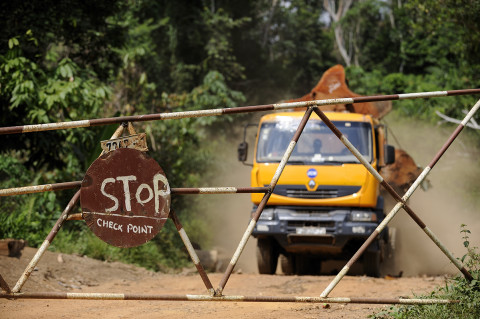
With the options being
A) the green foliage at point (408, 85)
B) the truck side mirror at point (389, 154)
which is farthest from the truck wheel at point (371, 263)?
the green foliage at point (408, 85)

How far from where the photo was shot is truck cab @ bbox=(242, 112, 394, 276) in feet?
32.7

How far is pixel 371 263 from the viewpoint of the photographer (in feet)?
34.4

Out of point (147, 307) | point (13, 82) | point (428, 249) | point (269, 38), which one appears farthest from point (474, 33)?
point (269, 38)

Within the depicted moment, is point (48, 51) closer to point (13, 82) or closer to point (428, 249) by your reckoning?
point (13, 82)

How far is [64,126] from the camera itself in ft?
14.9

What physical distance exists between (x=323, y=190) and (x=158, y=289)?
8.99 ft

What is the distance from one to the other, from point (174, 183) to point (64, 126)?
12.2m

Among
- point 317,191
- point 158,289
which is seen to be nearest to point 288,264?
point 317,191

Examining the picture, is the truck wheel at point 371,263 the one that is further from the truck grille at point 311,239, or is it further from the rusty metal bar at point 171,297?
the rusty metal bar at point 171,297

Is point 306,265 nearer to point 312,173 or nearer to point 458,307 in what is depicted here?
point 312,173

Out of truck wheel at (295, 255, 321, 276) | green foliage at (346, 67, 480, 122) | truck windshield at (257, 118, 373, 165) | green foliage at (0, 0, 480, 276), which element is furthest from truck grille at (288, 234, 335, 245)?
green foliage at (346, 67, 480, 122)

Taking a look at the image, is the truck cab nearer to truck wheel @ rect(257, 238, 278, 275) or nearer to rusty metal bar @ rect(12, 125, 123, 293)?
truck wheel @ rect(257, 238, 278, 275)

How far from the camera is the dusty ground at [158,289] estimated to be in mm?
6031

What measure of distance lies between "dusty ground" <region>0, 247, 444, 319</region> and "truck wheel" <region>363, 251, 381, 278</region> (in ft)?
2.14
